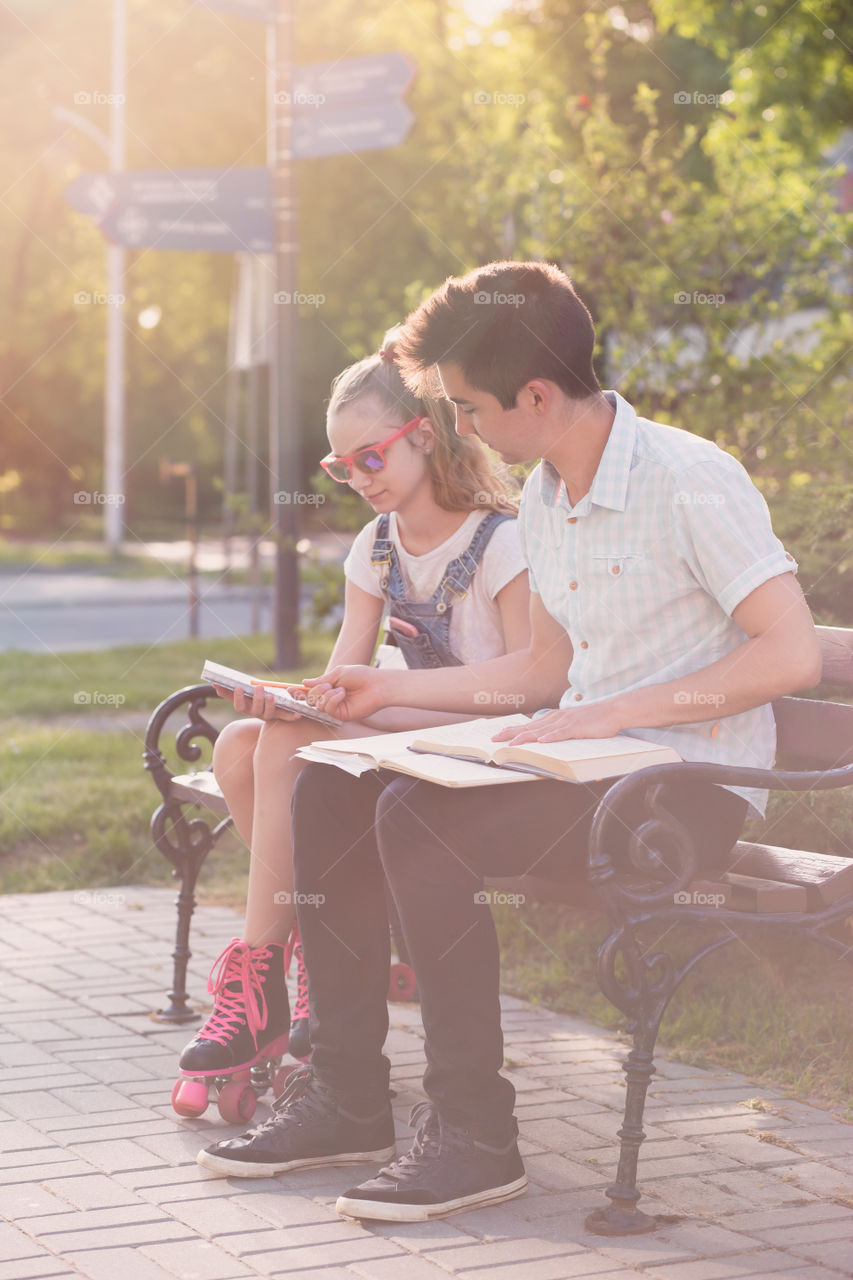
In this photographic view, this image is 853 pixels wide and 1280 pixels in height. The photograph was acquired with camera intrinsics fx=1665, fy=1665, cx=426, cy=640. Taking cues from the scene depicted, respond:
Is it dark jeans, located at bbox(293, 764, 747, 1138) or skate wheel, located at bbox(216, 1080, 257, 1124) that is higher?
dark jeans, located at bbox(293, 764, 747, 1138)

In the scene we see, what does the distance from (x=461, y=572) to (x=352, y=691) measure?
1.31ft

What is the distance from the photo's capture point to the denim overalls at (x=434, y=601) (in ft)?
11.9

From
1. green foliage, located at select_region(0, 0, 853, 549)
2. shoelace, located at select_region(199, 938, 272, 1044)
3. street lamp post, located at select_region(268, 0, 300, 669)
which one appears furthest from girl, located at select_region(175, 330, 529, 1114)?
street lamp post, located at select_region(268, 0, 300, 669)

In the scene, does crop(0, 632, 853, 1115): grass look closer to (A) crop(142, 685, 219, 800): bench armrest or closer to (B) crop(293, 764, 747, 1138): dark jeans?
(B) crop(293, 764, 747, 1138): dark jeans

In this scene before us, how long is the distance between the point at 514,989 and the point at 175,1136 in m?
1.29

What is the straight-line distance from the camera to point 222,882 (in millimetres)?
5488

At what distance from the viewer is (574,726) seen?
2875mm

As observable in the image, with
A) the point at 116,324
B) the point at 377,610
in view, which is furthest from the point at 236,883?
the point at 116,324

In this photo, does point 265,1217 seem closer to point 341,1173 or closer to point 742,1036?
point 341,1173

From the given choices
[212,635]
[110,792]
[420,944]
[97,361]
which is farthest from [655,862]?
[97,361]

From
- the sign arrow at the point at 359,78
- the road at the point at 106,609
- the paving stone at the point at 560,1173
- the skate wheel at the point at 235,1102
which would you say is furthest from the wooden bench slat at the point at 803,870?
the road at the point at 106,609

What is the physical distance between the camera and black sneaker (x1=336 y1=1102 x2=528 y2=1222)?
2742mm

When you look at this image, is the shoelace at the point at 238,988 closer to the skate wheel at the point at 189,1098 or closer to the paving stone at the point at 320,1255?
the skate wheel at the point at 189,1098

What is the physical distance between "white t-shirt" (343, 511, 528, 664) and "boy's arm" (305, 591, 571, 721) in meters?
0.13
